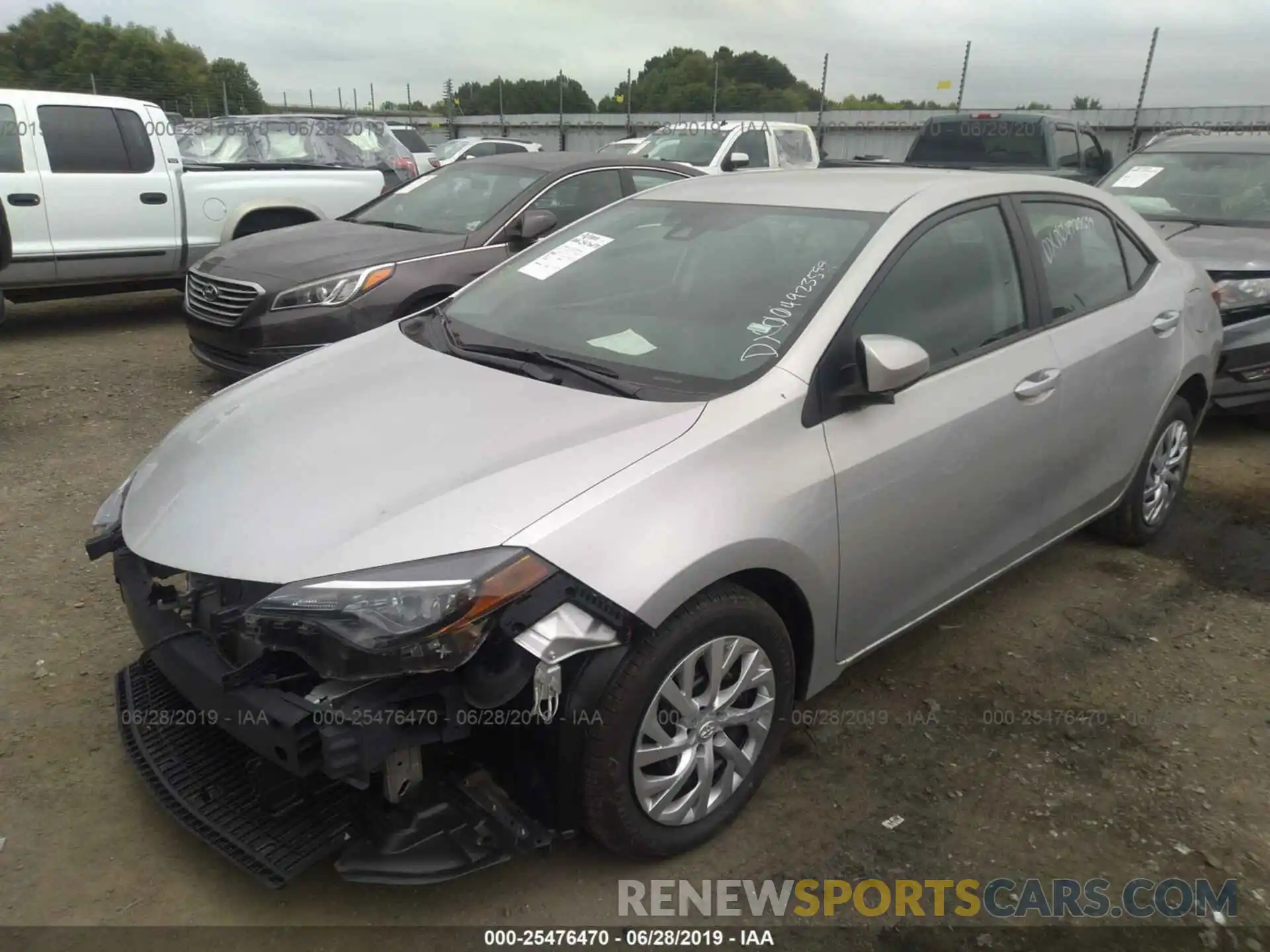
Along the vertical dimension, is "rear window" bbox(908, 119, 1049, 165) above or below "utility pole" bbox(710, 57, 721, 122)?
below

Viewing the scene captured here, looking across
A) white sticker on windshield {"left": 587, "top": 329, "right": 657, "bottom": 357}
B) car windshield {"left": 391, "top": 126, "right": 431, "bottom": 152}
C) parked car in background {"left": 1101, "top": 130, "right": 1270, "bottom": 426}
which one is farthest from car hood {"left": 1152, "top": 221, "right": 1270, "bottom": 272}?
car windshield {"left": 391, "top": 126, "right": 431, "bottom": 152}

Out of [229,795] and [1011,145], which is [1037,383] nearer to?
[229,795]

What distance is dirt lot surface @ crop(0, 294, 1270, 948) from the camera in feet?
7.82

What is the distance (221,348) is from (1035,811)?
16.8 feet

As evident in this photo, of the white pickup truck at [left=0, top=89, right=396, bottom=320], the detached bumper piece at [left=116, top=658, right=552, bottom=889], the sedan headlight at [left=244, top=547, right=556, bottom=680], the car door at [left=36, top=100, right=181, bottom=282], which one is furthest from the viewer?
the car door at [left=36, top=100, right=181, bottom=282]

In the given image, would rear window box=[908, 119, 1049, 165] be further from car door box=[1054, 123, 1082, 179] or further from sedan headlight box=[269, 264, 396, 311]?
sedan headlight box=[269, 264, 396, 311]

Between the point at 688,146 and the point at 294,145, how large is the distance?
15.7ft

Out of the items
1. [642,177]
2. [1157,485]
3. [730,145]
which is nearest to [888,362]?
[1157,485]

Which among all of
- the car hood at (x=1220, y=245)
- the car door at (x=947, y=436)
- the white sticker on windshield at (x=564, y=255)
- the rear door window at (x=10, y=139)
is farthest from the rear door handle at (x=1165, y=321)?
the rear door window at (x=10, y=139)

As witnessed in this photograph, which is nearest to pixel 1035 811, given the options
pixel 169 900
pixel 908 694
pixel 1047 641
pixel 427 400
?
pixel 908 694

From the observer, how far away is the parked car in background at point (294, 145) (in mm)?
9367

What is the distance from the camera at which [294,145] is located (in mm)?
9477

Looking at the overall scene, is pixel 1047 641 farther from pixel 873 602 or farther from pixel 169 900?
pixel 169 900

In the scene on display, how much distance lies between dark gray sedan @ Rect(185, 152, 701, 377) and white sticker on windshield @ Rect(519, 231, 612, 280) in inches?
88.9
